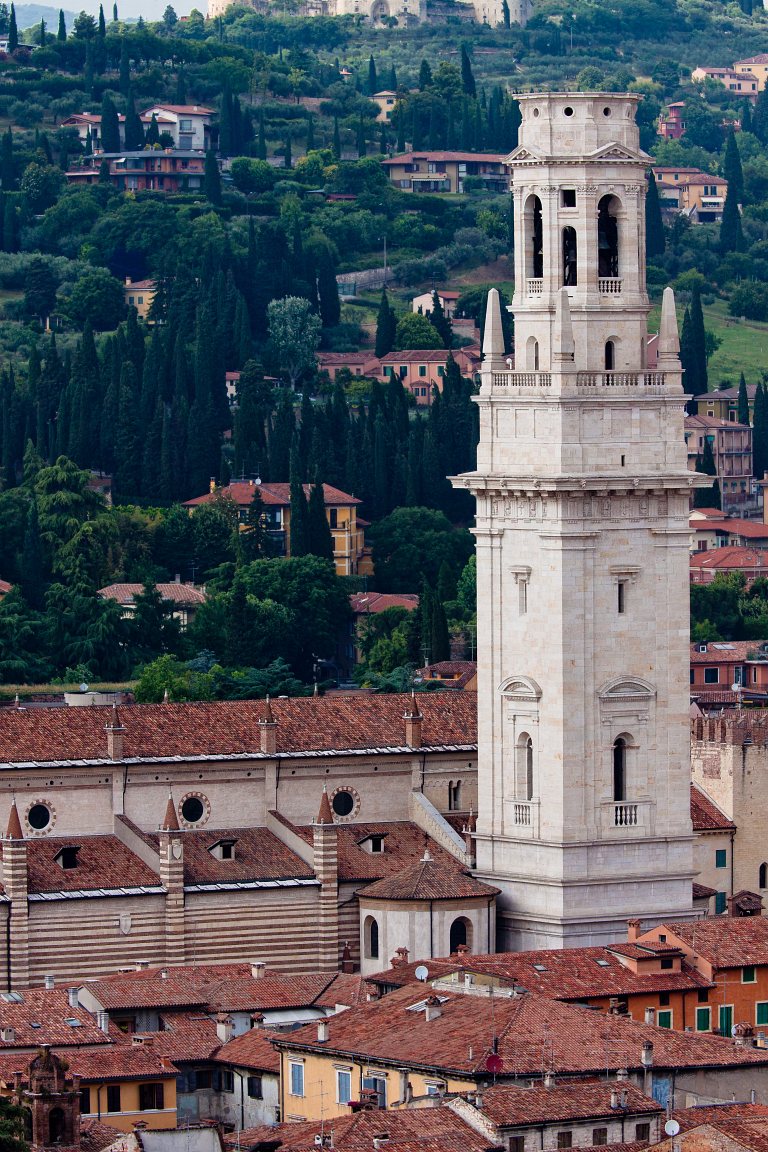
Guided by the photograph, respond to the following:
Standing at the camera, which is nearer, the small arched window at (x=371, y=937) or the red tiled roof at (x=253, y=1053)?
the red tiled roof at (x=253, y=1053)

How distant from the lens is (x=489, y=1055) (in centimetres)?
5584

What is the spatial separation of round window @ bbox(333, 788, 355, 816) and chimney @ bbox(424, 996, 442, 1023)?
11823 mm

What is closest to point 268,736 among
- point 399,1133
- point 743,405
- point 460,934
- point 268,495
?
point 460,934

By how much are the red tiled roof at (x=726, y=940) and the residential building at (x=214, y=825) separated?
14.1 feet

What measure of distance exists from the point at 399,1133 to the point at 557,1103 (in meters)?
3.05

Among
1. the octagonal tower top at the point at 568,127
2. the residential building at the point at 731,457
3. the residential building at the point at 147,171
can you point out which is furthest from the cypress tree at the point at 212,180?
the octagonal tower top at the point at 568,127

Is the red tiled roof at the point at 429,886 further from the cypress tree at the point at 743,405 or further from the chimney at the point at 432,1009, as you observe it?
the cypress tree at the point at 743,405

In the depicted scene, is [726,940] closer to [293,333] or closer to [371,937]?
[371,937]

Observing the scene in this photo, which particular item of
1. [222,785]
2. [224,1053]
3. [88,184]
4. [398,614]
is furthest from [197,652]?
[88,184]

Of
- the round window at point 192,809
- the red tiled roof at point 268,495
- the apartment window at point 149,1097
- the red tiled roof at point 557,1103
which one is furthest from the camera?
the red tiled roof at point 268,495

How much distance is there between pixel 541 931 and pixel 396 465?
75692 mm

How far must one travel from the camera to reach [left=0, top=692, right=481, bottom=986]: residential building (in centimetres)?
6738

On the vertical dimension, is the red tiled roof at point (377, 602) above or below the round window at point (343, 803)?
below

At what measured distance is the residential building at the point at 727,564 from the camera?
140125mm
